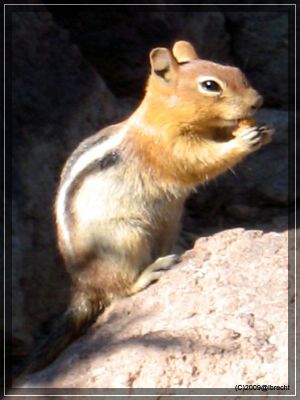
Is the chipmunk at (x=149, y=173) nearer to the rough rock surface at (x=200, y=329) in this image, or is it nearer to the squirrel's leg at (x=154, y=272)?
the squirrel's leg at (x=154, y=272)

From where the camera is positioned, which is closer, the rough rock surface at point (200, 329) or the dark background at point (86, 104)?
the rough rock surface at point (200, 329)

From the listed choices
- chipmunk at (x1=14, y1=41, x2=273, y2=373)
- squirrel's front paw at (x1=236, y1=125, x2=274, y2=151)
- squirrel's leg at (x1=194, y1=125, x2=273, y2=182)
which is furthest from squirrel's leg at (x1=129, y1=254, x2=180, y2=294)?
squirrel's front paw at (x1=236, y1=125, x2=274, y2=151)

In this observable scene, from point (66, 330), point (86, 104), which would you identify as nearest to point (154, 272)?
point (66, 330)

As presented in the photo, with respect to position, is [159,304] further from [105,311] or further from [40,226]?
[40,226]

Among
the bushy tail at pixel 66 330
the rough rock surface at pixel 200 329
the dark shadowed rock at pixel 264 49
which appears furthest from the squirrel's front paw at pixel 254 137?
the dark shadowed rock at pixel 264 49

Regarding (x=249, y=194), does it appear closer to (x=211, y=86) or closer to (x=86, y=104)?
(x=86, y=104)

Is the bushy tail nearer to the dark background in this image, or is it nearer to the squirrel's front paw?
the squirrel's front paw

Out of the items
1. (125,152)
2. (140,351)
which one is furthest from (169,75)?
(140,351)
